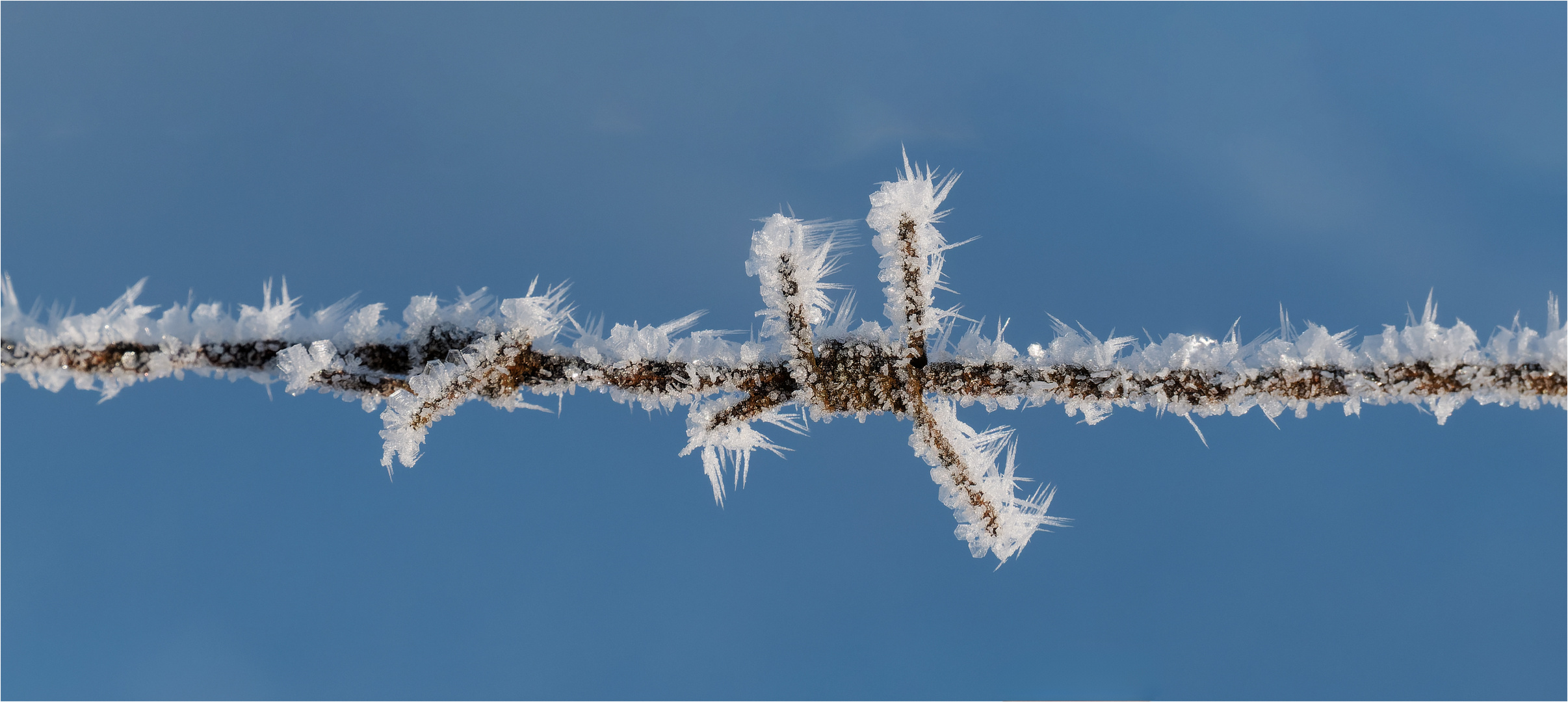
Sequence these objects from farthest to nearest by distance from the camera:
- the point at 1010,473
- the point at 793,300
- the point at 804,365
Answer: the point at 1010,473 → the point at 804,365 → the point at 793,300

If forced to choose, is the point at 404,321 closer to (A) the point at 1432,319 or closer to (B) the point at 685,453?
(B) the point at 685,453

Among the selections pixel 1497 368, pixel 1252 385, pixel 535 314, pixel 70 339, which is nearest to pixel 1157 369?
pixel 1252 385

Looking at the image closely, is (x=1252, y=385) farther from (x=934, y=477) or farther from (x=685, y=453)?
(x=685, y=453)

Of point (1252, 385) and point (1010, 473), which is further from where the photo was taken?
point (1010, 473)

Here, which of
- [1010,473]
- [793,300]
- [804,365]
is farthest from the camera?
[1010,473]

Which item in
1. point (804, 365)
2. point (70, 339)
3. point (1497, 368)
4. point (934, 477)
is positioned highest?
point (70, 339)

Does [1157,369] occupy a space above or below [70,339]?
below
